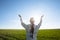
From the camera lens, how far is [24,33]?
313cm

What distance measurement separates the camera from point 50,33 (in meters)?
3.27

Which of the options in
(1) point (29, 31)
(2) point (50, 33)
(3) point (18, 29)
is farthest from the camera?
(2) point (50, 33)

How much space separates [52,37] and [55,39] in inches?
3.3

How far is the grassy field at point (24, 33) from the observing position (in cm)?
314

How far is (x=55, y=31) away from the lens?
3229 mm

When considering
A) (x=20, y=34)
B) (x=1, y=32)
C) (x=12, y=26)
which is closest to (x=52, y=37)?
(x=20, y=34)

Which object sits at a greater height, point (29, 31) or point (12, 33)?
point (29, 31)

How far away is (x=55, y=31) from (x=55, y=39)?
0.19 meters

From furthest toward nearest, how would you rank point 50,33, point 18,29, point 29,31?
1. point 50,33
2. point 18,29
3. point 29,31

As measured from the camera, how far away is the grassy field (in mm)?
3143

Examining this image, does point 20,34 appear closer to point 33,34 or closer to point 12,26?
point 12,26

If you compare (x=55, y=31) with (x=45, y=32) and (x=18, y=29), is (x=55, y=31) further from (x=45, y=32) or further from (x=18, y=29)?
(x=18, y=29)

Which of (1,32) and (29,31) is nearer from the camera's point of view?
(29,31)

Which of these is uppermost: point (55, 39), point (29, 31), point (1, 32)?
point (29, 31)
